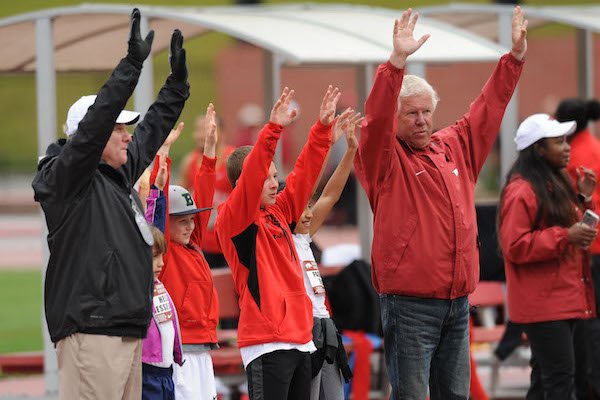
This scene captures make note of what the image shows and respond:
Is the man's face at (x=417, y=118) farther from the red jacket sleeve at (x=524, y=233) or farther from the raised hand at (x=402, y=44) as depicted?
the red jacket sleeve at (x=524, y=233)

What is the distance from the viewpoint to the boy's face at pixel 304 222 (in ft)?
23.2

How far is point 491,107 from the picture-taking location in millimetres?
6840

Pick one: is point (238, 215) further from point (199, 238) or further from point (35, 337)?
point (35, 337)

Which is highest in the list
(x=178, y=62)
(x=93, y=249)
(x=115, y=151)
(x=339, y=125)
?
(x=178, y=62)

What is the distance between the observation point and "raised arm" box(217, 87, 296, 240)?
6438 mm

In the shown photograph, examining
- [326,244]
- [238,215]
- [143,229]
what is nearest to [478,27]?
[238,215]

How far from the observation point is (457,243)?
254 inches

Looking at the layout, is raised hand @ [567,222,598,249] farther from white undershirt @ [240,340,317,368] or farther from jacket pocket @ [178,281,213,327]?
jacket pocket @ [178,281,213,327]

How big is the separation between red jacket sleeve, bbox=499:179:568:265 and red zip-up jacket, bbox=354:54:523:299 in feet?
4.53

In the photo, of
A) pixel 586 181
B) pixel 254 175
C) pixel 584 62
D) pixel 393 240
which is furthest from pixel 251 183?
pixel 584 62

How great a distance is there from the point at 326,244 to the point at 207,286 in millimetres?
15362

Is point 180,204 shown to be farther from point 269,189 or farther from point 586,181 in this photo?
point 586,181

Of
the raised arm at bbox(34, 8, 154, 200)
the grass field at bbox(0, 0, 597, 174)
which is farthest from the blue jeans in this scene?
the grass field at bbox(0, 0, 597, 174)

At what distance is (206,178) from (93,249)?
4.73 ft
